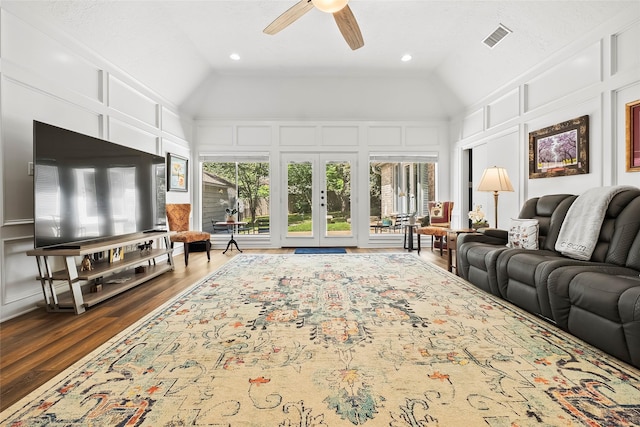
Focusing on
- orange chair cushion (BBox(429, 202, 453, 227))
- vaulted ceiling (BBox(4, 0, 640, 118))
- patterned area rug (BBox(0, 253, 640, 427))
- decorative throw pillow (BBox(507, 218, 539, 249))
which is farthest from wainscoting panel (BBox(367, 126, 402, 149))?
patterned area rug (BBox(0, 253, 640, 427))

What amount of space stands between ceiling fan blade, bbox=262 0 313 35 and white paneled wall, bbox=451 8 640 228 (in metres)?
2.97

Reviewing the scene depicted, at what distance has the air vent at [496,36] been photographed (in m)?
4.07

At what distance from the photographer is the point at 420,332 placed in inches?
89.4

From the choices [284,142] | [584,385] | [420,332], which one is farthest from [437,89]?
[584,385]

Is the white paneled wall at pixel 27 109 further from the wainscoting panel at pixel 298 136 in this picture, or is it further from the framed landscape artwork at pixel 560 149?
the framed landscape artwork at pixel 560 149

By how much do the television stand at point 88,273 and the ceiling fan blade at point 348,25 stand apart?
3134mm

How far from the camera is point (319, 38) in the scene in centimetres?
479

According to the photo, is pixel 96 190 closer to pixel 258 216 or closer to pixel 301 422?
pixel 301 422

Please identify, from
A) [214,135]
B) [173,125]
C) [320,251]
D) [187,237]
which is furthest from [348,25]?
[214,135]

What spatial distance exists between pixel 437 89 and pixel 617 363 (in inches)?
220

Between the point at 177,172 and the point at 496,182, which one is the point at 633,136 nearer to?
the point at 496,182

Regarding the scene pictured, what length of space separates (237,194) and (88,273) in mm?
4030

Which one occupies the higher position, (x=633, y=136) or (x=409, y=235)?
(x=633, y=136)

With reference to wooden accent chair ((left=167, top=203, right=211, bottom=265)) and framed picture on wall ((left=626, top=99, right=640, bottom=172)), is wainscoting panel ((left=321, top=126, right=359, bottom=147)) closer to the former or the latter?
wooden accent chair ((left=167, top=203, right=211, bottom=265))
